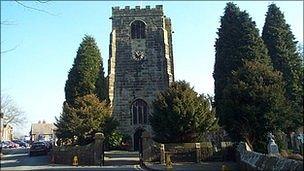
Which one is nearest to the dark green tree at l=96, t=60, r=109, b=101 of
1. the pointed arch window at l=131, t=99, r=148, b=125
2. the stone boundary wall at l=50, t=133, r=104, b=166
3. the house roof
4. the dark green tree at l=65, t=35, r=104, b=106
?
the dark green tree at l=65, t=35, r=104, b=106

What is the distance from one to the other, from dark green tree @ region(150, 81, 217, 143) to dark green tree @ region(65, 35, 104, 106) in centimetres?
1398

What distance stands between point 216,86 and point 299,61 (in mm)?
9598

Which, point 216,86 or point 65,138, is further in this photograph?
point 216,86

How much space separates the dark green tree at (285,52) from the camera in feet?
125

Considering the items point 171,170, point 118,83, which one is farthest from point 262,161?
point 118,83

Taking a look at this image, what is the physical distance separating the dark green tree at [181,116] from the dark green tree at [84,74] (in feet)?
45.9

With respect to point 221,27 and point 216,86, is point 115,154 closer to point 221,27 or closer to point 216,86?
point 216,86

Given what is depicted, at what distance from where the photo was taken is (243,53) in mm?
35969

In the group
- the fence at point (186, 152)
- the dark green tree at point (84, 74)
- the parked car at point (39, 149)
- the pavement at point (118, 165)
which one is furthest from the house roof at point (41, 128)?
the fence at point (186, 152)

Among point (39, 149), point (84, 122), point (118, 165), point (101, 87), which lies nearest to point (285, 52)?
point (101, 87)

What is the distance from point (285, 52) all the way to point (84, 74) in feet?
70.5

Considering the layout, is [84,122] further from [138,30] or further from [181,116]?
[138,30]

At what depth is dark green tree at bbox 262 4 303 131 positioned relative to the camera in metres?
38.0

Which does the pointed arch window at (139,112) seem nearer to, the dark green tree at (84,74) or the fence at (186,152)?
the dark green tree at (84,74)
